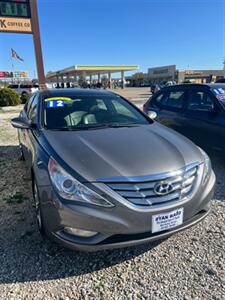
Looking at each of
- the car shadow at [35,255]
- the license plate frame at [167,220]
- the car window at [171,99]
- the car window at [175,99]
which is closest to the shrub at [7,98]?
the car window at [171,99]

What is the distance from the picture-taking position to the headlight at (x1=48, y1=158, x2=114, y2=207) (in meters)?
1.98

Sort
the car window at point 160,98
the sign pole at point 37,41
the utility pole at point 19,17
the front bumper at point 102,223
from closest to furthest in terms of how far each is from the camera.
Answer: the front bumper at point 102,223 < the car window at point 160,98 < the utility pole at point 19,17 < the sign pole at point 37,41

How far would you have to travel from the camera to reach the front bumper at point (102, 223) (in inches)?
77.3

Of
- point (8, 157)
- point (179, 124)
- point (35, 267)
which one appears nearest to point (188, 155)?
point (35, 267)

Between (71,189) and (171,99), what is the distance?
168 inches

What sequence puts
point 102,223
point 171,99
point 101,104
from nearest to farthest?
point 102,223 → point 101,104 → point 171,99

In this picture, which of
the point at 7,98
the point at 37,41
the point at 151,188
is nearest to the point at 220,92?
the point at 151,188

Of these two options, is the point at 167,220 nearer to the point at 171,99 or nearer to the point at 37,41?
the point at 171,99

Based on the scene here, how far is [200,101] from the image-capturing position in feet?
16.3

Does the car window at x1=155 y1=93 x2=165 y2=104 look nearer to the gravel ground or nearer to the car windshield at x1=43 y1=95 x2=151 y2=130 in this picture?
the car windshield at x1=43 y1=95 x2=151 y2=130

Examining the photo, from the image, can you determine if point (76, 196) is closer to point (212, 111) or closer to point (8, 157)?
point (212, 111)

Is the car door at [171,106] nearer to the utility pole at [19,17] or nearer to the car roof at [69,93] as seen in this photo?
the car roof at [69,93]

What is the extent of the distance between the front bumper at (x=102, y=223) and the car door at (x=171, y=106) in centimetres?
345

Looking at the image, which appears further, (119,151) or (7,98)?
(7,98)
